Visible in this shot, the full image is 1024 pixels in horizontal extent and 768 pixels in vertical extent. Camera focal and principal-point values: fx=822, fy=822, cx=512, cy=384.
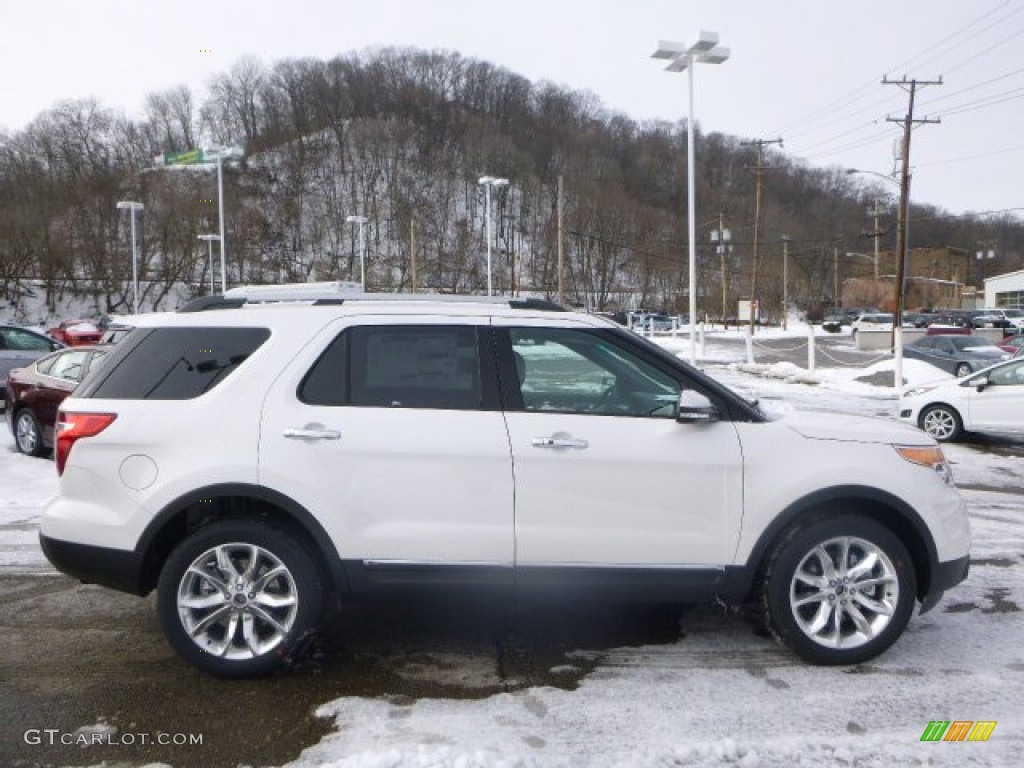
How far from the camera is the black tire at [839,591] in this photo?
13.1 ft

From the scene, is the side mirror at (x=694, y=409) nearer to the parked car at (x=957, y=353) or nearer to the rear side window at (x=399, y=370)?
the rear side window at (x=399, y=370)

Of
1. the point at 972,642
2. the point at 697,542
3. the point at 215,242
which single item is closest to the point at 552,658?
the point at 697,542

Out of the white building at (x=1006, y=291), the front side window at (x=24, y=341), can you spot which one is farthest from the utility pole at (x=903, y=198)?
the white building at (x=1006, y=291)

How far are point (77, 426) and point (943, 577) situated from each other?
433cm

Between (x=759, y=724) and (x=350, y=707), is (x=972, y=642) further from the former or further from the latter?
(x=350, y=707)

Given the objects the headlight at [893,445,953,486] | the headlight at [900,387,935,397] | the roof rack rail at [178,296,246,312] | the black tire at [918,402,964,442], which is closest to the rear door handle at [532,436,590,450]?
the headlight at [893,445,953,486]

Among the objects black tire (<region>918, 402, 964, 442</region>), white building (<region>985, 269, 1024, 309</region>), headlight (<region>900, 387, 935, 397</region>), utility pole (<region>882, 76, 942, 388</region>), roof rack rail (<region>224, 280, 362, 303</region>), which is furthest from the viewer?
white building (<region>985, 269, 1024, 309</region>)

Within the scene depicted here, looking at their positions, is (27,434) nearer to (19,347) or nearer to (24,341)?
(19,347)

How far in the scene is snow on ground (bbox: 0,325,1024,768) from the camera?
3241mm

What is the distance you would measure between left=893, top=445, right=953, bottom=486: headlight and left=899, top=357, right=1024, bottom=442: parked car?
9044 mm

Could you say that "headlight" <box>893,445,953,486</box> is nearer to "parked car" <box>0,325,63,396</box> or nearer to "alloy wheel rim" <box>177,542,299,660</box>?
"alloy wheel rim" <box>177,542,299,660</box>

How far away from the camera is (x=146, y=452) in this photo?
392cm

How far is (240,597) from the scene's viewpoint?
3.91 meters

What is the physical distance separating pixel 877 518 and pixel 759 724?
1275 mm
